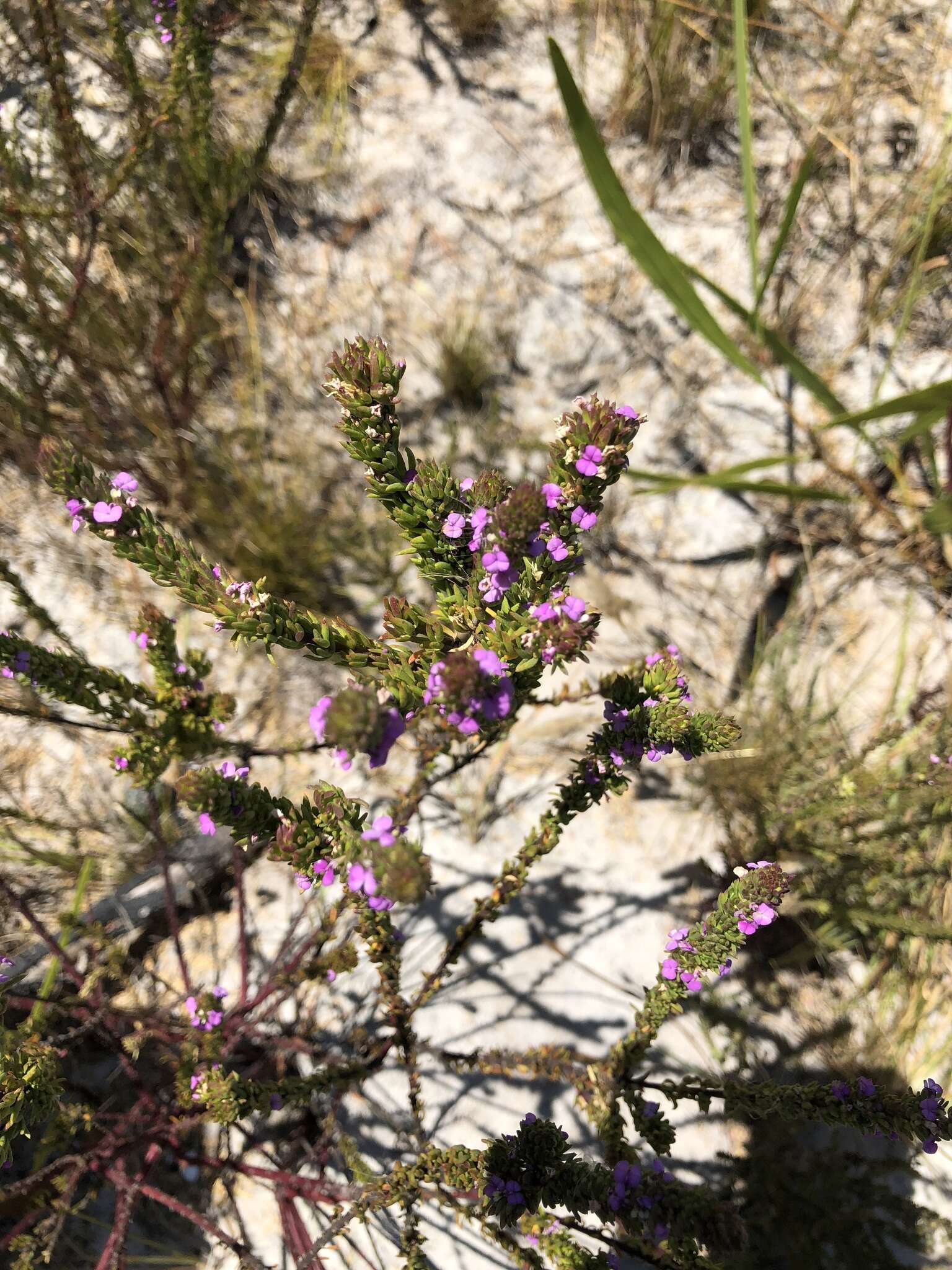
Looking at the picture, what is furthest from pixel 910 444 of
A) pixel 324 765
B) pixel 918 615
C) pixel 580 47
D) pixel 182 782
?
pixel 182 782

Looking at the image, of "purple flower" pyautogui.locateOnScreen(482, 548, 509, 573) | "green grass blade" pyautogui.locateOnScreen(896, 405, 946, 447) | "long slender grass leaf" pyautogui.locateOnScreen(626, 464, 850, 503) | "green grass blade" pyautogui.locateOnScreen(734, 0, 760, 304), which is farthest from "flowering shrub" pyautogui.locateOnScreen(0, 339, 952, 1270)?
"green grass blade" pyautogui.locateOnScreen(896, 405, 946, 447)

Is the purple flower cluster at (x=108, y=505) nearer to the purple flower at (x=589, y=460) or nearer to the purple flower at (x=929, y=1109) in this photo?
the purple flower at (x=589, y=460)

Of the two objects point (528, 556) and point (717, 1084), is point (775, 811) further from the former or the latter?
point (528, 556)

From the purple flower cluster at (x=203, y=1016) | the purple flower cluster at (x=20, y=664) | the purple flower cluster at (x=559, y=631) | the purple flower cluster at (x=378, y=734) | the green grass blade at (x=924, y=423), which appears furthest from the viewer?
the green grass blade at (x=924, y=423)

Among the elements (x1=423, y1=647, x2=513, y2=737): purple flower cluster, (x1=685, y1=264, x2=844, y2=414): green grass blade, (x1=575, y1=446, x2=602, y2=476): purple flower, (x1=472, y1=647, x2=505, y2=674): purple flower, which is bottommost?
(x1=423, y1=647, x2=513, y2=737): purple flower cluster

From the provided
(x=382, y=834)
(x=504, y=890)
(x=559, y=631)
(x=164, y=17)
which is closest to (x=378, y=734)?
(x=382, y=834)

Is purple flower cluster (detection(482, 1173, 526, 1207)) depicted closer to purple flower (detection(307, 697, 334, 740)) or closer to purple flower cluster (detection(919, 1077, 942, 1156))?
purple flower cluster (detection(919, 1077, 942, 1156))

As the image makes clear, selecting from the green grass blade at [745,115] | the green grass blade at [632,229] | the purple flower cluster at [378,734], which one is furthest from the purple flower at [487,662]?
the green grass blade at [745,115]
